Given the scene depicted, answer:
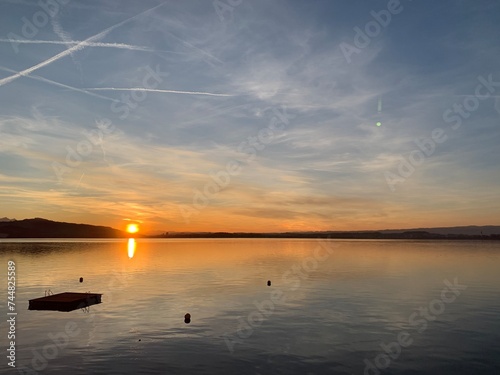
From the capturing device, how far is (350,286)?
8856 cm

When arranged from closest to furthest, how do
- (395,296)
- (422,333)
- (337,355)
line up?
Answer: (337,355) < (422,333) < (395,296)

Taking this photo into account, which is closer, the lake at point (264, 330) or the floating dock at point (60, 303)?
the lake at point (264, 330)

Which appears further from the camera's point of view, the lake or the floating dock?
the floating dock

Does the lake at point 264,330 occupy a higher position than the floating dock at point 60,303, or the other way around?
the floating dock at point 60,303

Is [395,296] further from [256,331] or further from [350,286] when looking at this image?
[256,331]

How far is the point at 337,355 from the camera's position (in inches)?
1527

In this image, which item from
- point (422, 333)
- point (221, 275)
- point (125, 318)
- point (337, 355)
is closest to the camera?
point (337, 355)

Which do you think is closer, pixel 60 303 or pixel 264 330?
pixel 264 330

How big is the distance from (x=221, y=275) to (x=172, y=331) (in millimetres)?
65015

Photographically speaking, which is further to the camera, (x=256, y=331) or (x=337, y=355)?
(x=256, y=331)

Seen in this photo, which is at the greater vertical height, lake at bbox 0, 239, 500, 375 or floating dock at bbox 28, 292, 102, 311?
floating dock at bbox 28, 292, 102, 311

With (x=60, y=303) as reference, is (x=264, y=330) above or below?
below

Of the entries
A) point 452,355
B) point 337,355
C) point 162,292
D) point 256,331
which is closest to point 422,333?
point 452,355

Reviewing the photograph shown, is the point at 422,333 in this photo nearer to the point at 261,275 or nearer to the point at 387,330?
A: the point at 387,330
